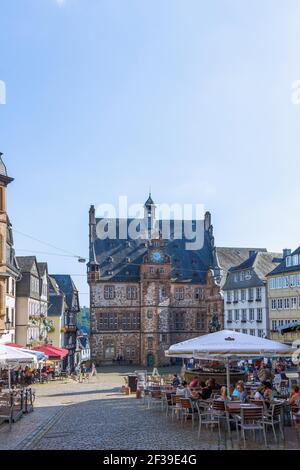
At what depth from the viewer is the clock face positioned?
6034 centimetres

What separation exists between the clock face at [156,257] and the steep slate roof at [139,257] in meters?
1.48

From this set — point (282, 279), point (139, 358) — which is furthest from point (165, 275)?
point (282, 279)

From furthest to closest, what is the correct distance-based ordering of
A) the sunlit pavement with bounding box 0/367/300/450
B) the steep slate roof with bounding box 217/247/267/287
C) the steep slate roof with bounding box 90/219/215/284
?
1. the steep slate roof with bounding box 217/247/267/287
2. the steep slate roof with bounding box 90/219/215/284
3. the sunlit pavement with bounding box 0/367/300/450

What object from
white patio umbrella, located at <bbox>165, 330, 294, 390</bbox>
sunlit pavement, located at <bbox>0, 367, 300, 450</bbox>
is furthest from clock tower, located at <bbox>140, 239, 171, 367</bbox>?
white patio umbrella, located at <bbox>165, 330, 294, 390</bbox>

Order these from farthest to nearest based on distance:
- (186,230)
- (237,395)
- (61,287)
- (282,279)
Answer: (61,287) → (186,230) → (282,279) → (237,395)

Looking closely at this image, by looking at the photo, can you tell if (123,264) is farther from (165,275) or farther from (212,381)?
(212,381)

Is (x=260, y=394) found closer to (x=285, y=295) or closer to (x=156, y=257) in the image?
(x=285, y=295)

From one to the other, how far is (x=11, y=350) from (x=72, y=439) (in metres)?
5.43

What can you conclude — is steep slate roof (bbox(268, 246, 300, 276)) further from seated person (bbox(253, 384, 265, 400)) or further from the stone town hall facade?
seated person (bbox(253, 384, 265, 400))

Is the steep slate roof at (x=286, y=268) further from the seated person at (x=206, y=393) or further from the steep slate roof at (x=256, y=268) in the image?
the seated person at (x=206, y=393)

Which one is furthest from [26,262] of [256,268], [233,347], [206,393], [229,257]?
[233,347]

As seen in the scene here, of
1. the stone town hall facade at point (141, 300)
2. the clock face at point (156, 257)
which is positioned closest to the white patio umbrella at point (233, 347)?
the stone town hall facade at point (141, 300)

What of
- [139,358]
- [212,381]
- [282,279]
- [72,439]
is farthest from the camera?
[139,358]
